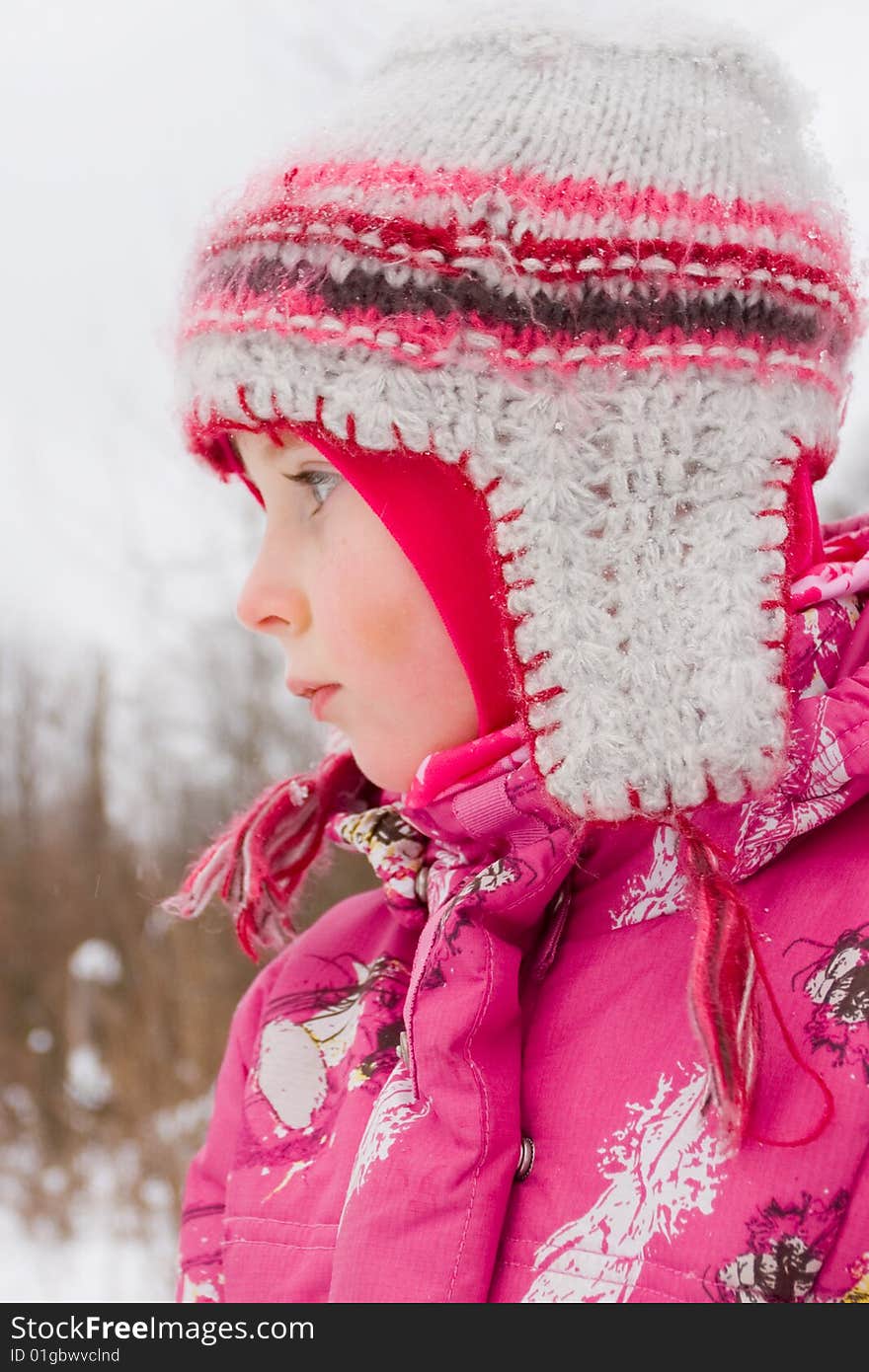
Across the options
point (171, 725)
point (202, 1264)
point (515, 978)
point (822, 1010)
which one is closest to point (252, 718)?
point (171, 725)

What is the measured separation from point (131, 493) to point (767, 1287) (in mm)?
2447

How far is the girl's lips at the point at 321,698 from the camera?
1080 mm

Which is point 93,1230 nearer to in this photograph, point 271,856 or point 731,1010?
point 271,856

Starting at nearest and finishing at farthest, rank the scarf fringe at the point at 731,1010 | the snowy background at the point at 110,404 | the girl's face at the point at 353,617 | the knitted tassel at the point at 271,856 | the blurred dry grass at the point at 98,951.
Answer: the scarf fringe at the point at 731,1010 → the girl's face at the point at 353,617 → the knitted tassel at the point at 271,856 → the snowy background at the point at 110,404 → the blurred dry grass at the point at 98,951

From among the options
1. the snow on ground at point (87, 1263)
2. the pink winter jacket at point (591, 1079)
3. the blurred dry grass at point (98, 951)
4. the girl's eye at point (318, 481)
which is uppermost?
the girl's eye at point (318, 481)

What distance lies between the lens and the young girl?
0.83m

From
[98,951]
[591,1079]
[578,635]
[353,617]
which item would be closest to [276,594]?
[353,617]

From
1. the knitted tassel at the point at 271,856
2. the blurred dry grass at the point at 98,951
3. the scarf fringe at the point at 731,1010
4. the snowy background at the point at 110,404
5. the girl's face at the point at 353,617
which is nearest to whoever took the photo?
the scarf fringe at the point at 731,1010

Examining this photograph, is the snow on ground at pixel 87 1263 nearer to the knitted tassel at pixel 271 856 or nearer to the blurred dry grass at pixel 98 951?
the blurred dry grass at pixel 98 951

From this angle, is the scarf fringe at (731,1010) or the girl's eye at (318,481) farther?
the girl's eye at (318,481)

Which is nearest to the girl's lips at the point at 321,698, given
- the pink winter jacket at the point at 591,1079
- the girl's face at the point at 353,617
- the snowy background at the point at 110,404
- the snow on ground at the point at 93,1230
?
the girl's face at the point at 353,617

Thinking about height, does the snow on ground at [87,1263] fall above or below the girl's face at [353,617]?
below

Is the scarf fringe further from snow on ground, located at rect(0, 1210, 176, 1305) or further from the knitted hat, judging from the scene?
snow on ground, located at rect(0, 1210, 176, 1305)

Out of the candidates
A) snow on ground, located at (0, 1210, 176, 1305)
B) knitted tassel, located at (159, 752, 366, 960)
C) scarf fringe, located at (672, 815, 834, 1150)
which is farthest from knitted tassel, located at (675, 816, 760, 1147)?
snow on ground, located at (0, 1210, 176, 1305)
